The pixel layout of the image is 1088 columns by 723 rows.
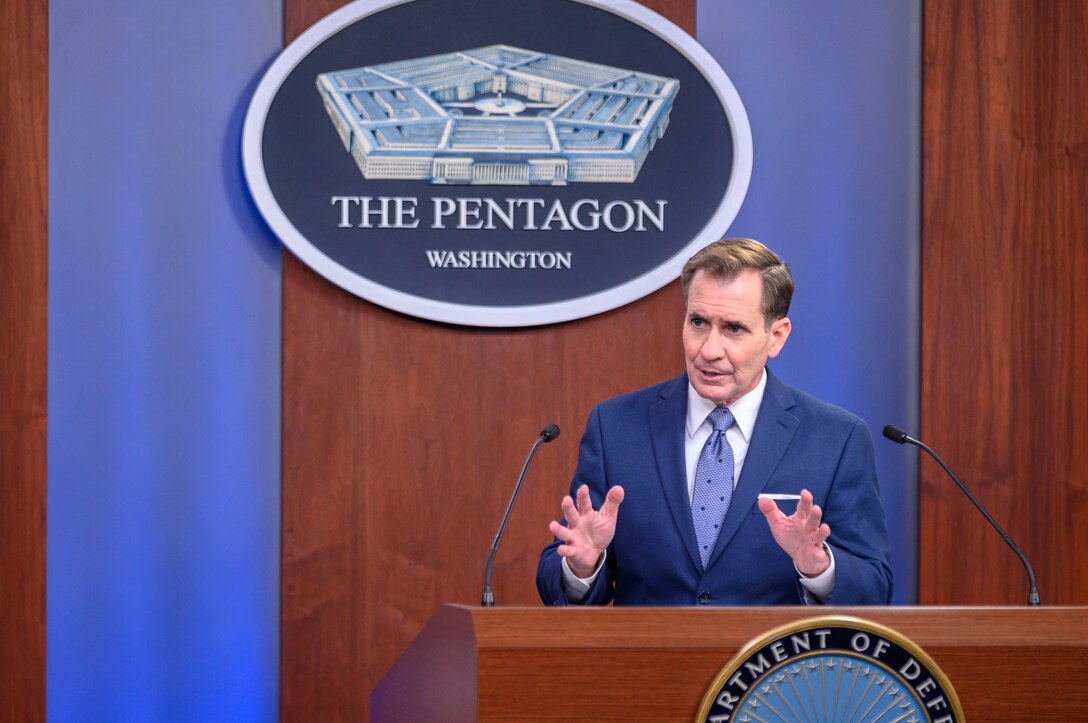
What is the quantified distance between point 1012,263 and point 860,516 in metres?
1.46

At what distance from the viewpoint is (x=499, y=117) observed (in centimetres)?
333

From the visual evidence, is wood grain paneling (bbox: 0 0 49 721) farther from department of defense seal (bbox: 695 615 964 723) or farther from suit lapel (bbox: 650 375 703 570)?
department of defense seal (bbox: 695 615 964 723)

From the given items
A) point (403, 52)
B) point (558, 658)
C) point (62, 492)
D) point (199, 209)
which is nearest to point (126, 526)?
point (62, 492)

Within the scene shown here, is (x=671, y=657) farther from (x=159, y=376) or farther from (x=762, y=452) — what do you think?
(x=159, y=376)

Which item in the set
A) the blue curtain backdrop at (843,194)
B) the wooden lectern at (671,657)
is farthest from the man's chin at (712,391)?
the blue curtain backdrop at (843,194)

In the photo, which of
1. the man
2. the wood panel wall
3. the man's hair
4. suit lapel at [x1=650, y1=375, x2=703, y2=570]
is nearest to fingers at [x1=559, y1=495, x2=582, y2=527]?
the man

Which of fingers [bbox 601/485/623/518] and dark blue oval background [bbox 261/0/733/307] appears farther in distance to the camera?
dark blue oval background [bbox 261/0/733/307]

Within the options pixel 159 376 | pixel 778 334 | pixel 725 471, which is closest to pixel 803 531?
pixel 725 471

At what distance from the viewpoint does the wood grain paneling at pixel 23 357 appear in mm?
3193

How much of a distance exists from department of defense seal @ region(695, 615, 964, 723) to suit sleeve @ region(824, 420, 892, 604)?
0.47 m

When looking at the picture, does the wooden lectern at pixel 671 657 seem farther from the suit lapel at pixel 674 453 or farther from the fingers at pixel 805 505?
the suit lapel at pixel 674 453

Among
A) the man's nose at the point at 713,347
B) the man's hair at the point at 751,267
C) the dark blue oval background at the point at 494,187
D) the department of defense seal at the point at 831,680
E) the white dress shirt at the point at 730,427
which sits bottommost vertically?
the department of defense seal at the point at 831,680

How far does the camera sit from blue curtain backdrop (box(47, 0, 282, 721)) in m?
3.24

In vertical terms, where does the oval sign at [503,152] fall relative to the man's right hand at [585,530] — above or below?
above
